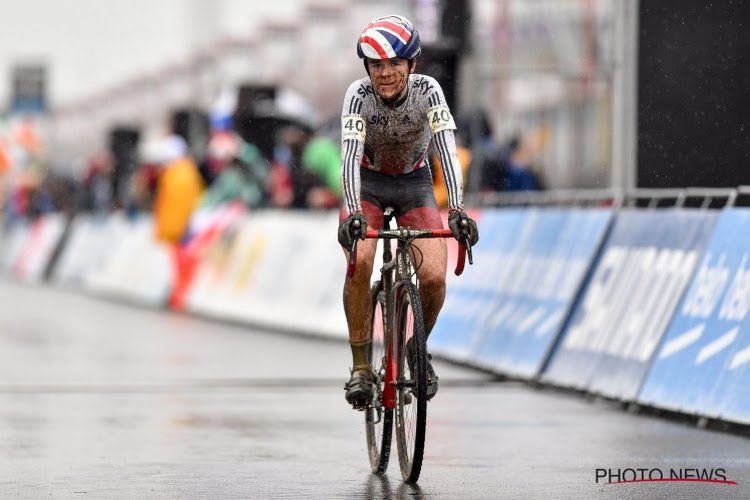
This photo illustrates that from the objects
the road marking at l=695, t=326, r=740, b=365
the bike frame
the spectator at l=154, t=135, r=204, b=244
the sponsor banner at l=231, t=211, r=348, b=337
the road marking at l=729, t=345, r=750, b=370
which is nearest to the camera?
the bike frame

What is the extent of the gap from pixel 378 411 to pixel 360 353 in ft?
1.02

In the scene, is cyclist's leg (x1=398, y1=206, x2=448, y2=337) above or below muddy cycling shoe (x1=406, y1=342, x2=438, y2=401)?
above

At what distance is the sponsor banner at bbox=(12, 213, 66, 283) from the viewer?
39.6 meters

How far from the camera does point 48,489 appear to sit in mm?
8336

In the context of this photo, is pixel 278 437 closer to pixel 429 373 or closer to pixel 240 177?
pixel 429 373

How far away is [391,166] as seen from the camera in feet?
30.5

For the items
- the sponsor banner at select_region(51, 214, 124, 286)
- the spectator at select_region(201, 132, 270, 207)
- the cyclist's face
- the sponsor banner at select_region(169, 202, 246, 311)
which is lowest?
the sponsor banner at select_region(51, 214, 124, 286)

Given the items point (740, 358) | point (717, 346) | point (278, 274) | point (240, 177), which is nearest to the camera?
point (740, 358)

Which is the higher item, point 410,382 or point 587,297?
point 410,382

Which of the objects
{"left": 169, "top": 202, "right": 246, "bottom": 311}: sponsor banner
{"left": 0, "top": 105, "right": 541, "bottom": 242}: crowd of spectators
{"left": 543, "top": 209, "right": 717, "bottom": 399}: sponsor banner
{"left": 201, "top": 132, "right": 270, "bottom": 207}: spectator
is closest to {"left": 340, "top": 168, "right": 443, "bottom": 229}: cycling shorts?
{"left": 543, "top": 209, "right": 717, "bottom": 399}: sponsor banner

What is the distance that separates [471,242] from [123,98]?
5379 cm

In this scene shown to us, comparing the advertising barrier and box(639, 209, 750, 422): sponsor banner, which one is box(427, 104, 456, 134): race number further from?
the advertising barrier

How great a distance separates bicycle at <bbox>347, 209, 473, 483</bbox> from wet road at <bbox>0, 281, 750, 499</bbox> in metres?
0.18

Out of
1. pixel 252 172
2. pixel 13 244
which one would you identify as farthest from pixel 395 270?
pixel 13 244
